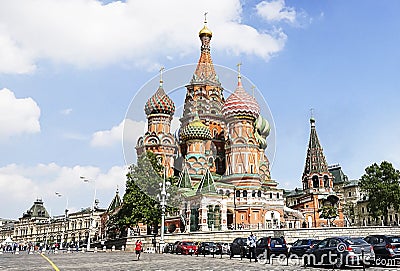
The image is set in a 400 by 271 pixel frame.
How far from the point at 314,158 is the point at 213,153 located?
869 inches

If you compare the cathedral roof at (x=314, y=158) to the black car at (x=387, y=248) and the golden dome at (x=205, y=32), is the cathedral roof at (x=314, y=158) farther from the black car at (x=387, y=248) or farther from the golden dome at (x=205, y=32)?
the black car at (x=387, y=248)

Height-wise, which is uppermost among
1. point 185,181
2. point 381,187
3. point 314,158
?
point 314,158

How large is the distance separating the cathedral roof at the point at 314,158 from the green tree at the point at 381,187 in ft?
78.2

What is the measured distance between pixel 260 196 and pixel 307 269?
48.2 m

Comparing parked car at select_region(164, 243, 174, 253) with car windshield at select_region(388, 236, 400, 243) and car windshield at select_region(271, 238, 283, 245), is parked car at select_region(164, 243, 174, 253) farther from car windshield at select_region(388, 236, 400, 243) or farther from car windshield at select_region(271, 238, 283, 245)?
car windshield at select_region(388, 236, 400, 243)

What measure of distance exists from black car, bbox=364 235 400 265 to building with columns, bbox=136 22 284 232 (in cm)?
3886

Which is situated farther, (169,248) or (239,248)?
(169,248)

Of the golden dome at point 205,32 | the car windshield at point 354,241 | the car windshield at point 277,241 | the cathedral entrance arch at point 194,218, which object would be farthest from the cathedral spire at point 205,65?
the car windshield at point 354,241

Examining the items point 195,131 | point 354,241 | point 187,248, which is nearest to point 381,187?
point 195,131

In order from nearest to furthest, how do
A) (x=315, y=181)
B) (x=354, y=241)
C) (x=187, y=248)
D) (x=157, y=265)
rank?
(x=354, y=241) < (x=157, y=265) < (x=187, y=248) < (x=315, y=181)

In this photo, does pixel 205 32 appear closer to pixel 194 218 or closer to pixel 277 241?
pixel 194 218

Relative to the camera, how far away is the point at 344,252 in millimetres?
19797

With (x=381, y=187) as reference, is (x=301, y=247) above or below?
below

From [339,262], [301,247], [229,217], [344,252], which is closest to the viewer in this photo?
[344,252]
